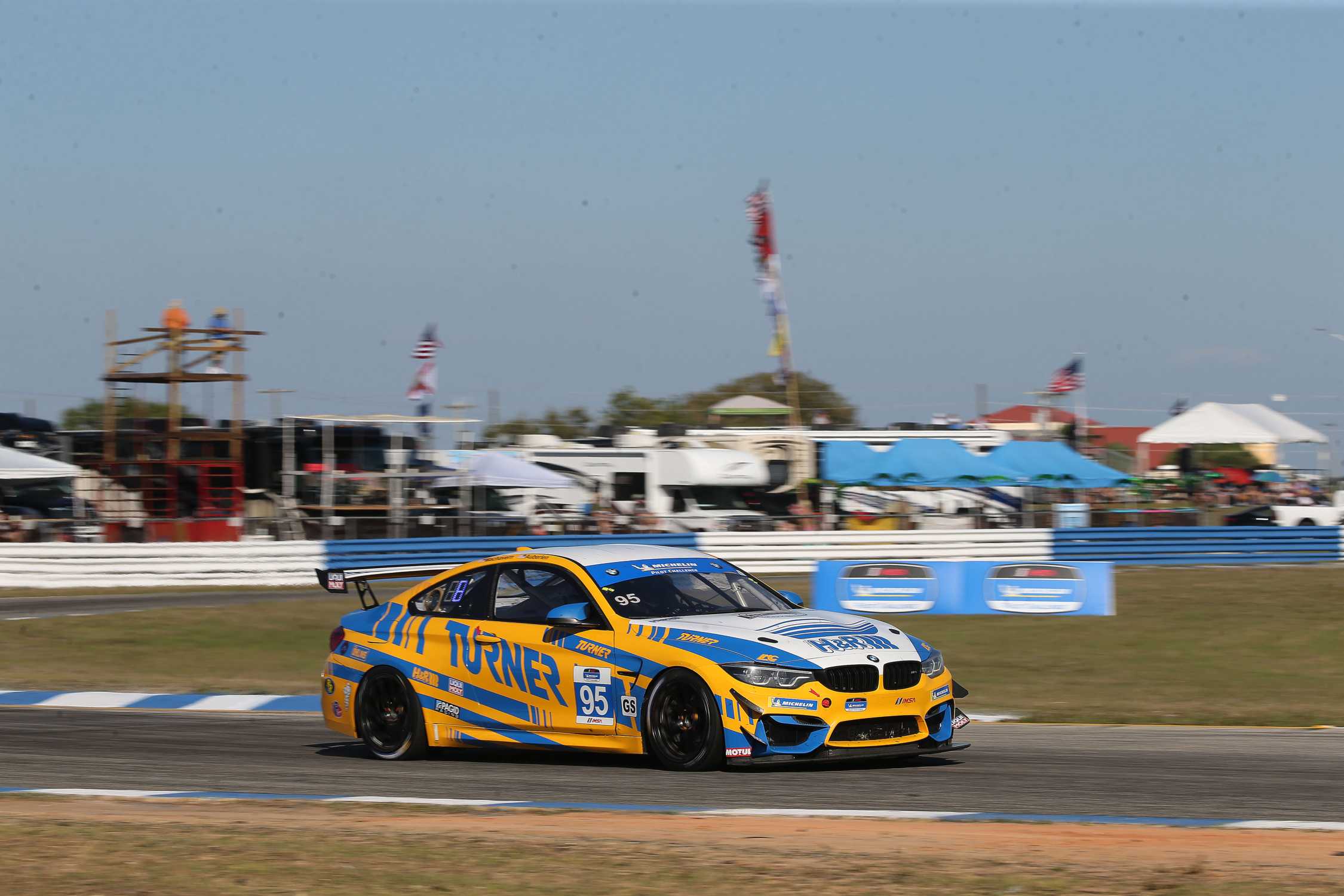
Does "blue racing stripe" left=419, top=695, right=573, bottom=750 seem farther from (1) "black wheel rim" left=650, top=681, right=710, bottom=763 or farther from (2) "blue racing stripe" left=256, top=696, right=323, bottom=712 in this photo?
(2) "blue racing stripe" left=256, top=696, right=323, bottom=712

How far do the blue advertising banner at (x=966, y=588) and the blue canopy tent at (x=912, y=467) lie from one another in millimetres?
10893

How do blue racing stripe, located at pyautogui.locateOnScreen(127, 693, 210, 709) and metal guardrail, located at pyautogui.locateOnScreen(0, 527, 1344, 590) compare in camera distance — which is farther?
metal guardrail, located at pyautogui.locateOnScreen(0, 527, 1344, 590)

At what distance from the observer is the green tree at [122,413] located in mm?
32312

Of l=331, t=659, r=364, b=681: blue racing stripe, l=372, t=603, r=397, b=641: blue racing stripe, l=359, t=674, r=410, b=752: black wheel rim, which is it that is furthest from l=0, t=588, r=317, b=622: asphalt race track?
l=359, t=674, r=410, b=752: black wheel rim

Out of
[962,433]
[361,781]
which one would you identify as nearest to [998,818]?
[361,781]

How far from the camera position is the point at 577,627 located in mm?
8648

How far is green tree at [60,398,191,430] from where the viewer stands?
32.3m

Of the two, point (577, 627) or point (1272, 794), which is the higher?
point (577, 627)

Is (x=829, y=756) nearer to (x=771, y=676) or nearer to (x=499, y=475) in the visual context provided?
(x=771, y=676)

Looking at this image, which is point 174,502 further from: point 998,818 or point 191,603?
point 998,818

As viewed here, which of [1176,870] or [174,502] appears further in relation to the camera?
[174,502]

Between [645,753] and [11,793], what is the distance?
3.30m

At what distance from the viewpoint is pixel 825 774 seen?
26.6ft

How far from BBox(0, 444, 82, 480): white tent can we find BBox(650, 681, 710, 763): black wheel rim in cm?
2522
